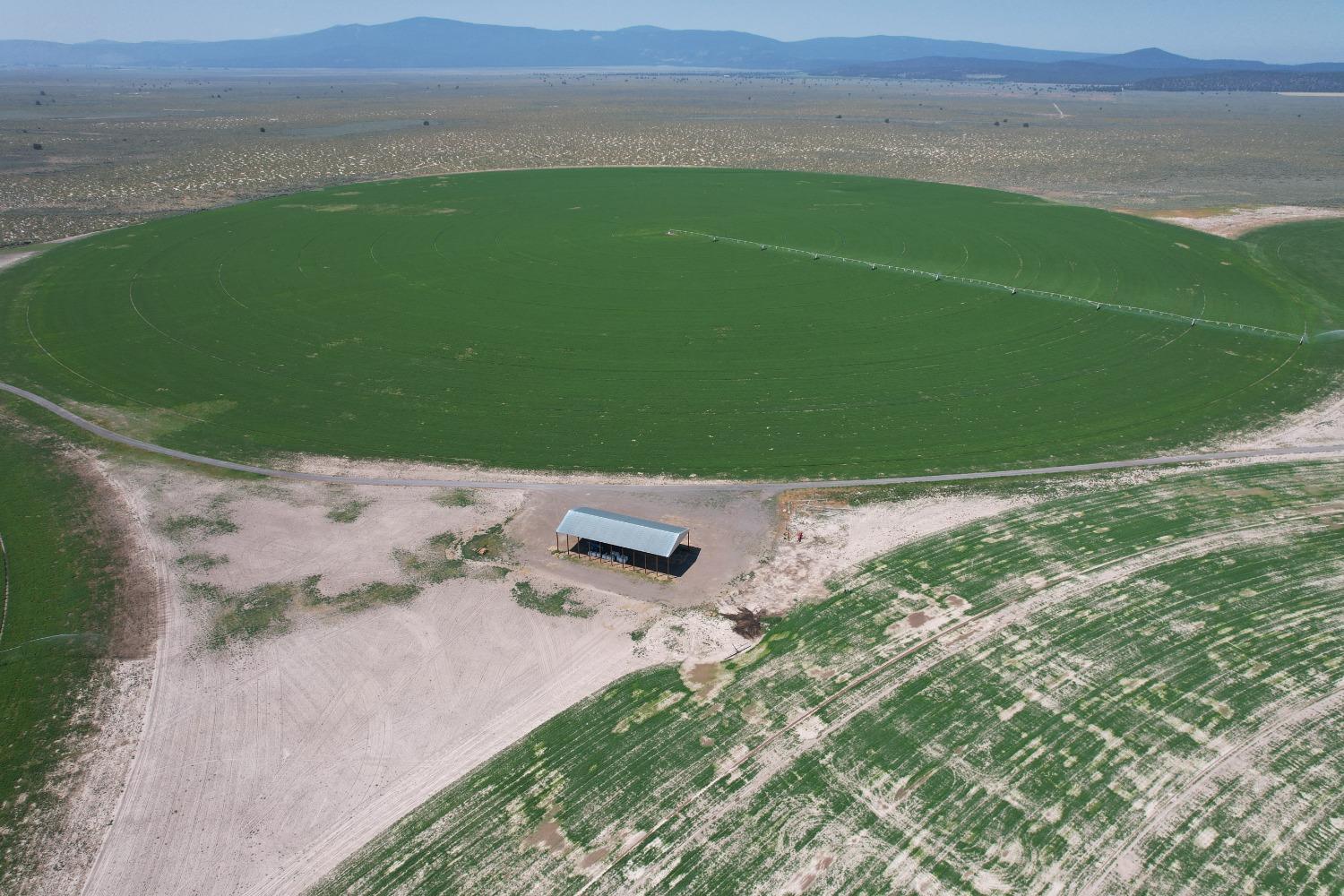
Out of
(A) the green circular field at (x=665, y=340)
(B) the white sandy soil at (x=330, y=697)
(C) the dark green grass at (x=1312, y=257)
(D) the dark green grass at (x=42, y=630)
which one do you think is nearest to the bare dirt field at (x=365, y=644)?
(B) the white sandy soil at (x=330, y=697)

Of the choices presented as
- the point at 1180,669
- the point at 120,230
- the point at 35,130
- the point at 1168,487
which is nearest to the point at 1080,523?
the point at 1168,487

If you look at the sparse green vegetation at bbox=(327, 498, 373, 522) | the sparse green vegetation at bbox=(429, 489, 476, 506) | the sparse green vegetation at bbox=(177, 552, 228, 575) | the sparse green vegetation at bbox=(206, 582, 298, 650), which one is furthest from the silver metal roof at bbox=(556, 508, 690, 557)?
the sparse green vegetation at bbox=(177, 552, 228, 575)

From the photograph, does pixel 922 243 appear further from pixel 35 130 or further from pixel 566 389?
pixel 35 130

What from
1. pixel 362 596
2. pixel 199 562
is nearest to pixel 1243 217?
pixel 362 596

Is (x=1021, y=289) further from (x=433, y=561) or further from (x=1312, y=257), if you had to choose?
(x=433, y=561)

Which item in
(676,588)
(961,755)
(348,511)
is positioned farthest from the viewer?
(348,511)
